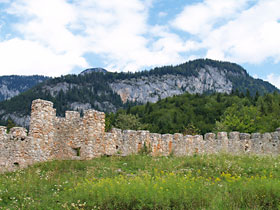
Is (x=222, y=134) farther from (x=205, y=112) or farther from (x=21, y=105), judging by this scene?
(x=21, y=105)

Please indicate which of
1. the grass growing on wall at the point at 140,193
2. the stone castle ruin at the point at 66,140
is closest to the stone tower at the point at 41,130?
the stone castle ruin at the point at 66,140

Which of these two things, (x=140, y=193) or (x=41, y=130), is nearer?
(x=140, y=193)

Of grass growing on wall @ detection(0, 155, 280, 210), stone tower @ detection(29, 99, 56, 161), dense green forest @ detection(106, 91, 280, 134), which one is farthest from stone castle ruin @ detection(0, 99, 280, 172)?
dense green forest @ detection(106, 91, 280, 134)

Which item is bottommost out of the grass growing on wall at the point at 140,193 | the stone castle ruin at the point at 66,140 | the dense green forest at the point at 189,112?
the grass growing on wall at the point at 140,193

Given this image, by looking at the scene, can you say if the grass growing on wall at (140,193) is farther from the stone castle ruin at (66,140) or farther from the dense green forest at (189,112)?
the dense green forest at (189,112)

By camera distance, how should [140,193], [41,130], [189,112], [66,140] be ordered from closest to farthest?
Result: 1. [140,193]
2. [41,130]
3. [66,140]
4. [189,112]

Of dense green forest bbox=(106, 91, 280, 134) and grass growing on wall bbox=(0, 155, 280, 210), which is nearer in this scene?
grass growing on wall bbox=(0, 155, 280, 210)

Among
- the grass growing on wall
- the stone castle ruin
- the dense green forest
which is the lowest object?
the grass growing on wall

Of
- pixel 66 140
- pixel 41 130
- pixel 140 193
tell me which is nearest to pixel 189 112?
pixel 66 140

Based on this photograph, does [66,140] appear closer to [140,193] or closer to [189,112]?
[140,193]

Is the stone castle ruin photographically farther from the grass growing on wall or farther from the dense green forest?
the dense green forest

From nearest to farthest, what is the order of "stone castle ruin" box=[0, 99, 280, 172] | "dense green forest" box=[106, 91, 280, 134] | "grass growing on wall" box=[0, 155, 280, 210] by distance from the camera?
"grass growing on wall" box=[0, 155, 280, 210] < "stone castle ruin" box=[0, 99, 280, 172] < "dense green forest" box=[106, 91, 280, 134]

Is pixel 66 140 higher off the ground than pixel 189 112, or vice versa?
pixel 189 112

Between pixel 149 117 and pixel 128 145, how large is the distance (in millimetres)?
83286
